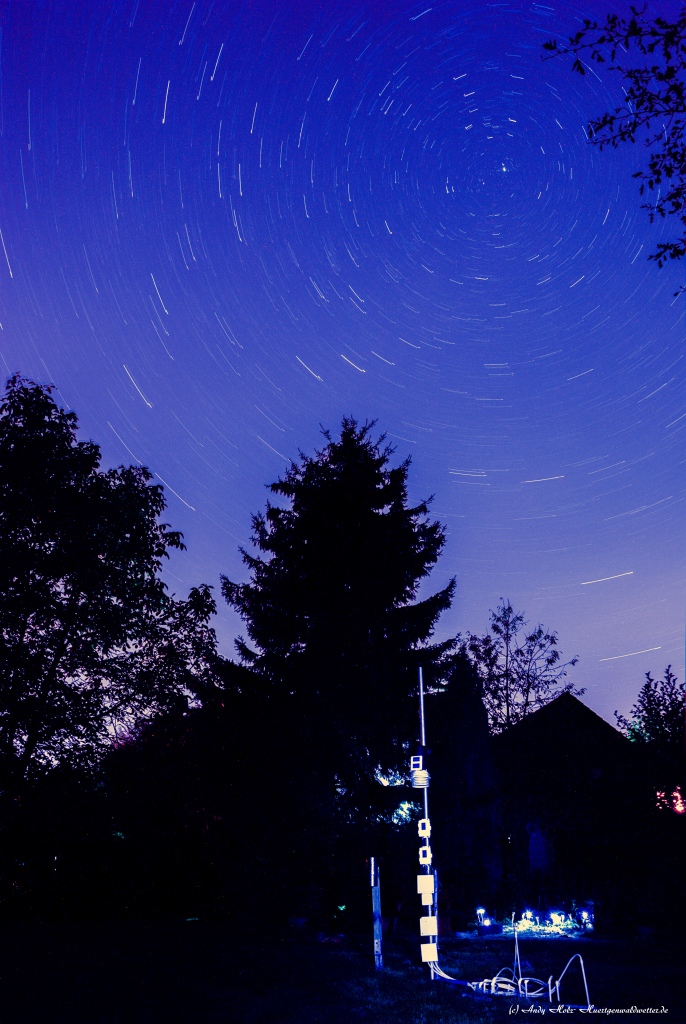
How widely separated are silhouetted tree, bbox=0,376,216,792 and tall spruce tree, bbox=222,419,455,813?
3688 mm

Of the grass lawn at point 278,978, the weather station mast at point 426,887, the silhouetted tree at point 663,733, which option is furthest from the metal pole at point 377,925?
the silhouetted tree at point 663,733

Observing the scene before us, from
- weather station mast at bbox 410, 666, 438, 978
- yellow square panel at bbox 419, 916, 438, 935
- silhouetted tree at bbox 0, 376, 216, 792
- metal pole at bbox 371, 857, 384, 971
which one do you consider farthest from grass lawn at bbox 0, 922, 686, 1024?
silhouetted tree at bbox 0, 376, 216, 792

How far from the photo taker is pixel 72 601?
16.8 m

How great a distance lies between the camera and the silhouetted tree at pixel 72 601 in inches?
624

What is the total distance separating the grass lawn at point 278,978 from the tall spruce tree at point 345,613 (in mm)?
4809

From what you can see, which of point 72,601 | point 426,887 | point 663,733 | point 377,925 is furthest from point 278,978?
point 663,733

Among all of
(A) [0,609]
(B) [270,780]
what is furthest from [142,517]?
(B) [270,780]

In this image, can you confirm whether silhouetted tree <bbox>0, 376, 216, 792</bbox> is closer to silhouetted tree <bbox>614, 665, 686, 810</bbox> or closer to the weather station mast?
the weather station mast

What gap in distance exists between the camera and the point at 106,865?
74.7 ft

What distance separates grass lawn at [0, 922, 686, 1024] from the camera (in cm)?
968

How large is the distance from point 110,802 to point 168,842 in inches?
119

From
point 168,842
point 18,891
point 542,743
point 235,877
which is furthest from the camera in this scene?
point 542,743

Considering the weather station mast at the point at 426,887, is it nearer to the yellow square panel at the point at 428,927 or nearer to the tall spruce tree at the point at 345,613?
the yellow square panel at the point at 428,927

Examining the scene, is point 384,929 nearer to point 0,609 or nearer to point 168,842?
point 168,842
